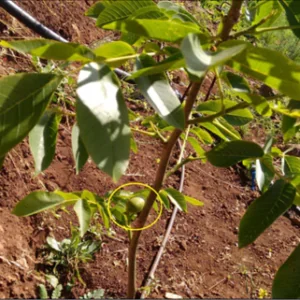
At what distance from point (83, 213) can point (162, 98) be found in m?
0.49

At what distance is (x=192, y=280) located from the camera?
2.06 metres

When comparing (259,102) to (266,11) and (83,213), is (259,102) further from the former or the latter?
(83,213)

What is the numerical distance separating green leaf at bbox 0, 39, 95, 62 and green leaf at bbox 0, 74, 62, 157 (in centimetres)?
4

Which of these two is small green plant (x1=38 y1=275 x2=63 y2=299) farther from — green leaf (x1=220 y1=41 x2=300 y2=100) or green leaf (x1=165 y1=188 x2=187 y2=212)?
green leaf (x1=220 y1=41 x2=300 y2=100)

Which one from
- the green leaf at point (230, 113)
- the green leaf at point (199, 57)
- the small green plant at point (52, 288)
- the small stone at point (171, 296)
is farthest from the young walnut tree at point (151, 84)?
the small stone at point (171, 296)

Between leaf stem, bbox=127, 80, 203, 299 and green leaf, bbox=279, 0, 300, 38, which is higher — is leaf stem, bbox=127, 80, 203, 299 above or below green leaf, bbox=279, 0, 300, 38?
below

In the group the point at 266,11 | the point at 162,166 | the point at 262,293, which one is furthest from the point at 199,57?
the point at 262,293

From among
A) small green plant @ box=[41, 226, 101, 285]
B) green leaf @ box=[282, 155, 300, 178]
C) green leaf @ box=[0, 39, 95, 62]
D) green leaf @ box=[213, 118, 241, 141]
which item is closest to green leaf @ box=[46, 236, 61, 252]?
small green plant @ box=[41, 226, 101, 285]

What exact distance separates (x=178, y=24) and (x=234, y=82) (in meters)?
0.22

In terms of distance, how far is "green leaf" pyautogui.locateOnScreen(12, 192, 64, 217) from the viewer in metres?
1.05

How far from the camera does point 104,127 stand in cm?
56

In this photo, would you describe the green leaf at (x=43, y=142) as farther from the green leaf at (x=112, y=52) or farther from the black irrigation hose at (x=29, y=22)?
the black irrigation hose at (x=29, y=22)

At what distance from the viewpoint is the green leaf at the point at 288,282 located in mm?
809

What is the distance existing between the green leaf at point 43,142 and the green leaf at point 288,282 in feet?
1.55
